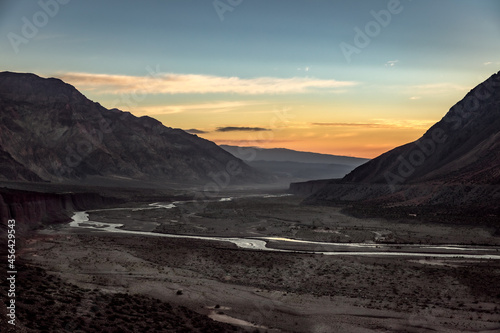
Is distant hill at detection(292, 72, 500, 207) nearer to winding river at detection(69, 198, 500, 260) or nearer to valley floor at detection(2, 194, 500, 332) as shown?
valley floor at detection(2, 194, 500, 332)

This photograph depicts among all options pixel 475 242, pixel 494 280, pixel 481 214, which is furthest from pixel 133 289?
pixel 481 214

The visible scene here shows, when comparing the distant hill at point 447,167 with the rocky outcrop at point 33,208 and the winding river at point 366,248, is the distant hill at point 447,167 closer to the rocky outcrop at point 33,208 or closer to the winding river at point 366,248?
the winding river at point 366,248

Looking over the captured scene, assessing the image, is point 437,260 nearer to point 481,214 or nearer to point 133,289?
point 133,289

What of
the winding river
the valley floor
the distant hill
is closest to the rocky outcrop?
the valley floor

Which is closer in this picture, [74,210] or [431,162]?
[74,210]

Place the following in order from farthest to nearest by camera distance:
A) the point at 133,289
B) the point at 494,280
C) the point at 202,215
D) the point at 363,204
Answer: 1. the point at 363,204
2. the point at 202,215
3. the point at 494,280
4. the point at 133,289

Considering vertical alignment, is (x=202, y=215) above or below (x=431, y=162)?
below

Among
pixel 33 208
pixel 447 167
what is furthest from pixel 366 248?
pixel 447 167

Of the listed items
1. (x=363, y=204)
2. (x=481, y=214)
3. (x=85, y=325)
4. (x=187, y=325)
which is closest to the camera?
(x=85, y=325)
